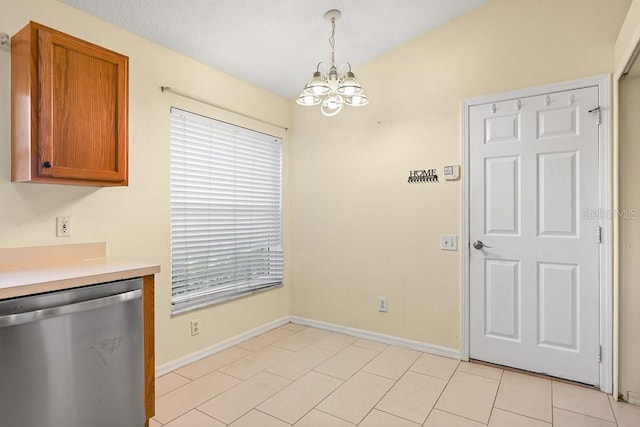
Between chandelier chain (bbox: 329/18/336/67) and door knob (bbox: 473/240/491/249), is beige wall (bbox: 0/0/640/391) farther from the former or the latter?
chandelier chain (bbox: 329/18/336/67)

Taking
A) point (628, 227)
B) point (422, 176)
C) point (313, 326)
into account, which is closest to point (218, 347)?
point (313, 326)

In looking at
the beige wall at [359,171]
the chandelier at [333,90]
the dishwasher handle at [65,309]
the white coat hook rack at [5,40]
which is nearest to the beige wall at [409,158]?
the beige wall at [359,171]

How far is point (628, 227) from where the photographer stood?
2346mm

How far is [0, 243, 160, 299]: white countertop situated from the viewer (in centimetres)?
155

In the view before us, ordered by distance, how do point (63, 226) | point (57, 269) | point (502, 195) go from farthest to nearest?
point (502, 195)
point (63, 226)
point (57, 269)

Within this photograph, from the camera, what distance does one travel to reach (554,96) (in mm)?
2635

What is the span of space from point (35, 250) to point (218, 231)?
4.50 ft

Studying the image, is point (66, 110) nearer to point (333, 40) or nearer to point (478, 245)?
point (333, 40)

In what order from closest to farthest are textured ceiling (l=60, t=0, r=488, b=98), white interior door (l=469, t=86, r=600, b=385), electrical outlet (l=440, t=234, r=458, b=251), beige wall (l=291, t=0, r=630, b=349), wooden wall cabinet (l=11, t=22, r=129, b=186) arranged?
wooden wall cabinet (l=11, t=22, r=129, b=186) → textured ceiling (l=60, t=0, r=488, b=98) → white interior door (l=469, t=86, r=600, b=385) → beige wall (l=291, t=0, r=630, b=349) → electrical outlet (l=440, t=234, r=458, b=251)

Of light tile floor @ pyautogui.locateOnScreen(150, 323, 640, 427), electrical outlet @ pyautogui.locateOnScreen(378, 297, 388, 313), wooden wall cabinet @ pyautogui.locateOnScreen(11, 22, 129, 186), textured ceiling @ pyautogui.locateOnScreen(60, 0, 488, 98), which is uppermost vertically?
textured ceiling @ pyautogui.locateOnScreen(60, 0, 488, 98)

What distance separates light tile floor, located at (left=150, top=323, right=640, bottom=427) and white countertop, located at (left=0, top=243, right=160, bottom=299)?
0.96 meters

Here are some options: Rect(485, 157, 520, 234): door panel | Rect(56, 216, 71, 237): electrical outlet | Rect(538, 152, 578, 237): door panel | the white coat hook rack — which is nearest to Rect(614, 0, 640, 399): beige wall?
Rect(538, 152, 578, 237): door panel

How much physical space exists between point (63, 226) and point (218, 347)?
1.63 metres

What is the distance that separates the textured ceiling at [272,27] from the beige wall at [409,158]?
266 millimetres
